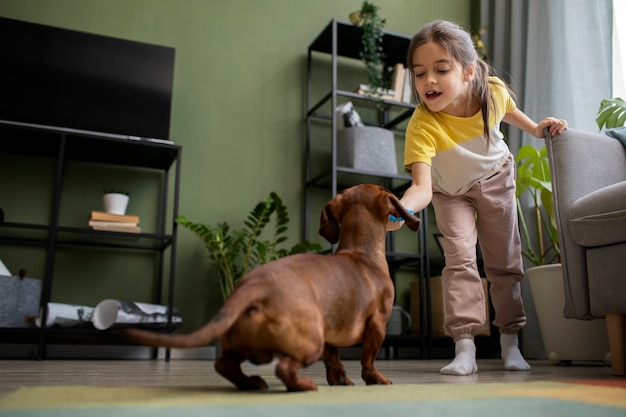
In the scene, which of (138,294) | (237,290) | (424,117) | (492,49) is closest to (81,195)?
(138,294)

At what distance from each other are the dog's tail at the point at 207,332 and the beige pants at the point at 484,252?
1.13 meters

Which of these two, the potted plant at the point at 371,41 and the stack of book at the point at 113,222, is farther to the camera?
the potted plant at the point at 371,41

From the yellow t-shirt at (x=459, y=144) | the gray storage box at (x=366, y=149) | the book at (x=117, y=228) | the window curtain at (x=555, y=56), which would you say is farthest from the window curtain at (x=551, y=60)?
the book at (x=117, y=228)

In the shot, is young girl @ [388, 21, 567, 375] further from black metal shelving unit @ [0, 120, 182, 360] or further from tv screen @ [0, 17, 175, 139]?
tv screen @ [0, 17, 175, 139]

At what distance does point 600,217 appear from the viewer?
5.28 feet

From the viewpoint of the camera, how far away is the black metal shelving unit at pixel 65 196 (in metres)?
2.55

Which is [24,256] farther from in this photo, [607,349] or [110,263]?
[607,349]

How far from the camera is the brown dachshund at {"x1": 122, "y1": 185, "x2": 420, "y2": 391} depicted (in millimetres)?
857

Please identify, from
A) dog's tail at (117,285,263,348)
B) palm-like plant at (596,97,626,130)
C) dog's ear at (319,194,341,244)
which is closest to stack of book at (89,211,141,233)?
dog's ear at (319,194,341,244)

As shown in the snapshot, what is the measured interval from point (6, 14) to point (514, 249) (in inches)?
110

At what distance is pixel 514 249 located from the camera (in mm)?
1971

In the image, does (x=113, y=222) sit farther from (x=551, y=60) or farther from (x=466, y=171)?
(x=551, y=60)

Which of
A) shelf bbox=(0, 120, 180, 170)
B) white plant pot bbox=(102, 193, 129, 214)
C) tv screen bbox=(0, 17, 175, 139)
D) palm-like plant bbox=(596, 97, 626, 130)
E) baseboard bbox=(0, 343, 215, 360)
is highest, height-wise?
tv screen bbox=(0, 17, 175, 139)

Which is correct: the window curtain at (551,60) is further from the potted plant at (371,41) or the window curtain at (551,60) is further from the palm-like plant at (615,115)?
the potted plant at (371,41)
